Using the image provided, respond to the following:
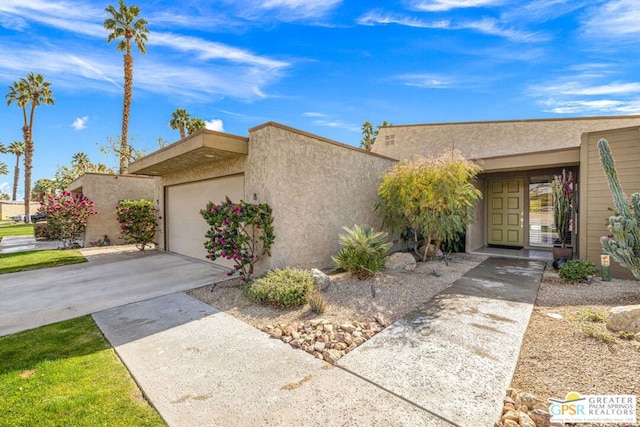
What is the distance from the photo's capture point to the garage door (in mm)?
7866

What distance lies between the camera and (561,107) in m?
10.2

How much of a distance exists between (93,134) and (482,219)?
1050 inches

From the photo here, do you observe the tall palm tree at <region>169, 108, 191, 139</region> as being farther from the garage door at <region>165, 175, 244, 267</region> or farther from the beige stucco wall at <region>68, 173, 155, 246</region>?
the garage door at <region>165, 175, 244, 267</region>

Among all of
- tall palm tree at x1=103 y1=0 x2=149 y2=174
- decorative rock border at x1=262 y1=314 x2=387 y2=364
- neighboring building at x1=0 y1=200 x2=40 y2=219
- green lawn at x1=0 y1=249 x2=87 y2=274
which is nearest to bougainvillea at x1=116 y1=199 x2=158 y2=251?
green lawn at x1=0 y1=249 x2=87 y2=274

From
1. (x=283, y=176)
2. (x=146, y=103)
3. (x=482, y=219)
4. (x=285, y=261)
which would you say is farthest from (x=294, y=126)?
(x=146, y=103)

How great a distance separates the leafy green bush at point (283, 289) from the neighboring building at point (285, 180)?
1271 mm

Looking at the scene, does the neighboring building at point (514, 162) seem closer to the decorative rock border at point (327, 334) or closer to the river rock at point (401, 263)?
the river rock at point (401, 263)

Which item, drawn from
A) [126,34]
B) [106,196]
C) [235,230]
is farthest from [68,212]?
[126,34]

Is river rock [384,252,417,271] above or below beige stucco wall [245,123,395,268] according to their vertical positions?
below

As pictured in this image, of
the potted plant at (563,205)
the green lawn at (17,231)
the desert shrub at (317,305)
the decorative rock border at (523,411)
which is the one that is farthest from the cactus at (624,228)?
the green lawn at (17,231)

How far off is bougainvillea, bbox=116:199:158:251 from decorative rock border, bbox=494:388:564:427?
12372mm

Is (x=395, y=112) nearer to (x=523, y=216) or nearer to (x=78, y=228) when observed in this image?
(x=523, y=216)

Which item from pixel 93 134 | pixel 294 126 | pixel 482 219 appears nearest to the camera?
pixel 294 126

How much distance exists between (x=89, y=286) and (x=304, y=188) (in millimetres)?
5381
